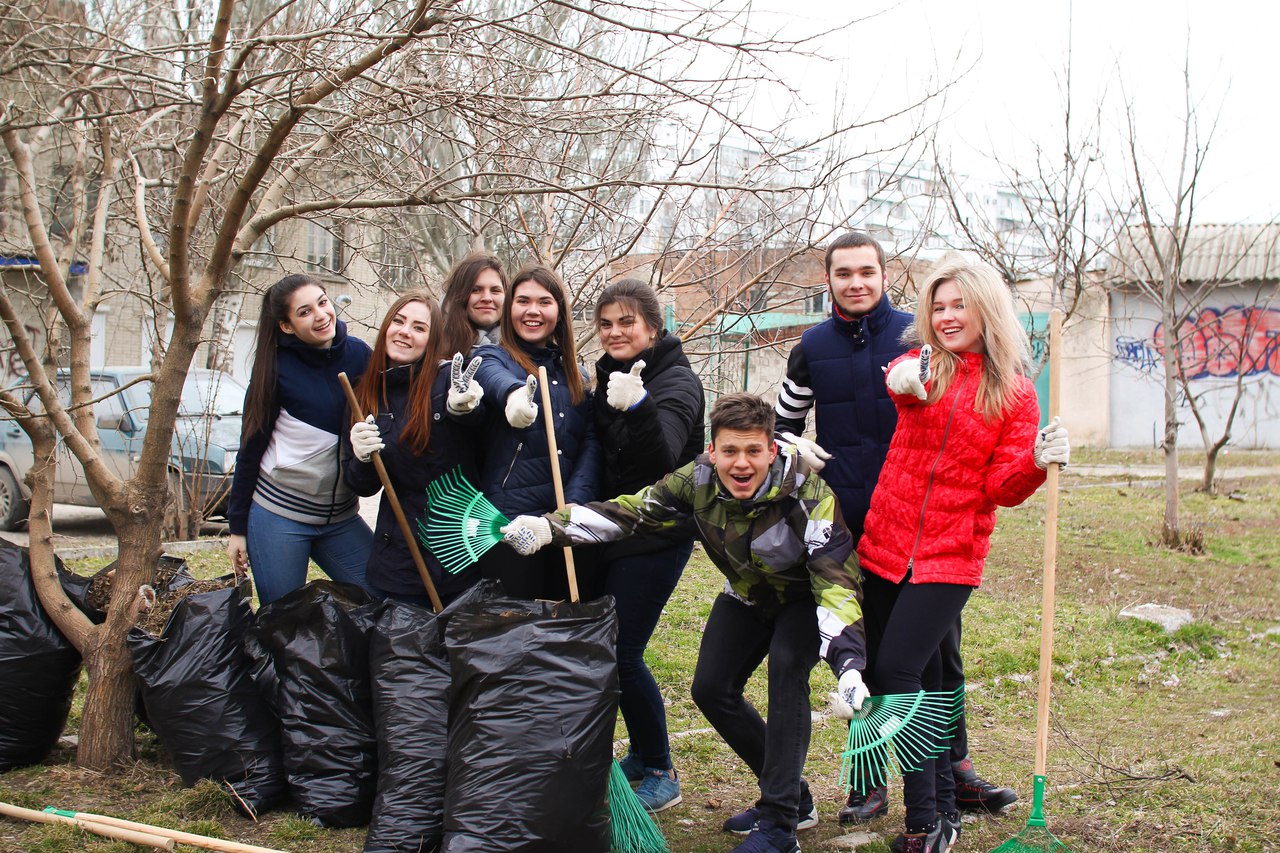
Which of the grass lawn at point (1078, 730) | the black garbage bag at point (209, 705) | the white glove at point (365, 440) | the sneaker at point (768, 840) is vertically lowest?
the grass lawn at point (1078, 730)

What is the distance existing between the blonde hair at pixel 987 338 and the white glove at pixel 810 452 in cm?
36

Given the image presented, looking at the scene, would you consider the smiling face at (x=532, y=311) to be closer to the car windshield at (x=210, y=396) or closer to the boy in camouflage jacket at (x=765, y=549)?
the boy in camouflage jacket at (x=765, y=549)

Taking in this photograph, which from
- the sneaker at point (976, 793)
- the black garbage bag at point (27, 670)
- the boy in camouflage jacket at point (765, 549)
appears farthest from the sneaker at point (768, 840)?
the black garbage bag at point (27, 670)

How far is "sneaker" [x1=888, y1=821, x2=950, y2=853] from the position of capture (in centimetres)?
308

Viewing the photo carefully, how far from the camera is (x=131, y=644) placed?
3.42 meters

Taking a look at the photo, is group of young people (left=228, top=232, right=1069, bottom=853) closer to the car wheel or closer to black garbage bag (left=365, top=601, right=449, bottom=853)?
black garbage bag (left=365, top=601, right=449, bottom=853)

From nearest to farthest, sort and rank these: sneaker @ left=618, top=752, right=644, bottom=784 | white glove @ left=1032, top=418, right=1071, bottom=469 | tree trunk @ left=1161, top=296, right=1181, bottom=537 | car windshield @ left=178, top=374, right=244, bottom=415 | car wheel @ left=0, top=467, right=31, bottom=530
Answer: white glove @ left=1032, top=418, right=1071, bottom=469 < sneaker @ left=618, top=752, right=644, bottom=784 < car windshield @ left=178, top=374, right=244, bottom=415 < tree trunk @ left=1161, top=296, right=1181, bottom=537 < car wheel @ left=0, top=467, right=31, bottom=530

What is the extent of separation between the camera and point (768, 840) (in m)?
2.97

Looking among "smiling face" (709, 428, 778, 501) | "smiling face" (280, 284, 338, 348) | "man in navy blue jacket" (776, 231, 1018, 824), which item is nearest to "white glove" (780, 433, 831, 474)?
"man in navy blue jacket" (776, 231, 1018, 824)

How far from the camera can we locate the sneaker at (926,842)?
3.08 meters

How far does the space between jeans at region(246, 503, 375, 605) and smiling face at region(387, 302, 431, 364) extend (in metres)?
0.64

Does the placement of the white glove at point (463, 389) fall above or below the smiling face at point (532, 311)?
below

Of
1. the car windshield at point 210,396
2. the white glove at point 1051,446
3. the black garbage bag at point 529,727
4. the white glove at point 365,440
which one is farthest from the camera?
the car windshield at point 210,396

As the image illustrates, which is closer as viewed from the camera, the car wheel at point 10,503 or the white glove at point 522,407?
the white glove at point 522,407
